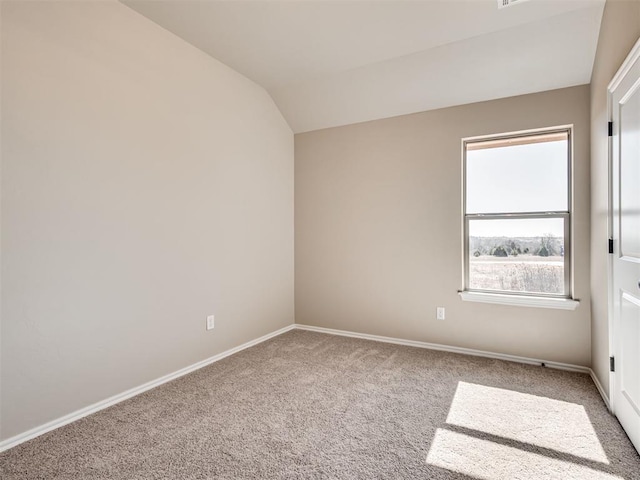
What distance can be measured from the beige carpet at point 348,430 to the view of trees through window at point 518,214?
2.70 feet

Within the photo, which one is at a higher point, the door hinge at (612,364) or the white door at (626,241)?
the white door at (626,241)

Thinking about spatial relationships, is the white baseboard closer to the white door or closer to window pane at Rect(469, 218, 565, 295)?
the white door

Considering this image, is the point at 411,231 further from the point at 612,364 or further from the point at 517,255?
the point at 612,364

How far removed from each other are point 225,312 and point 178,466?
167cm

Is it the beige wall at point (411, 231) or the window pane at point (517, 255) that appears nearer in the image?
the beige wall at point (411, 231)

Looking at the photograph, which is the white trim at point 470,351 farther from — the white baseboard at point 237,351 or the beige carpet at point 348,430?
the beige carpet at point 348,430

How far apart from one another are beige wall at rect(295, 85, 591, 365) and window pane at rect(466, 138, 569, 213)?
0.15m

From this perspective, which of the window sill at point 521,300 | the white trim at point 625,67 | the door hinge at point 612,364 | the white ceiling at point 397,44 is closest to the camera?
the white trim at point 625,67

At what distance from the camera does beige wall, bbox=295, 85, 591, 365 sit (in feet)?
9.77

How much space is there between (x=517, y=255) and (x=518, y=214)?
383 mm

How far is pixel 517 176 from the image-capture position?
3225 mm

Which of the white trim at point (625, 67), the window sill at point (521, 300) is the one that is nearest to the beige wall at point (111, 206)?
the window sill at point (521, 300)

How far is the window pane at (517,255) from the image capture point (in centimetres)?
308

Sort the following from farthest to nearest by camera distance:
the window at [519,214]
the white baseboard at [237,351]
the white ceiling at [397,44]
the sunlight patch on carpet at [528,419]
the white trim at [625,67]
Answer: the window at [519,214] → the white ceiling at [397,44] → the white baseboard at [237,351] → the sunlight patch on carpet at [528,419] → the white trim at [625,67]
